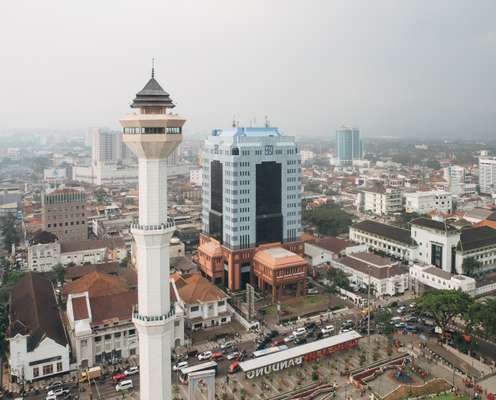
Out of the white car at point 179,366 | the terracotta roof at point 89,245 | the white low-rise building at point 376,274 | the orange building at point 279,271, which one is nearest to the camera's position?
the white car at point 179,366

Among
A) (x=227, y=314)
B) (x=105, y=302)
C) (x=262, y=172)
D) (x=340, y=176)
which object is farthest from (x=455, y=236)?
(x=340, y=176)

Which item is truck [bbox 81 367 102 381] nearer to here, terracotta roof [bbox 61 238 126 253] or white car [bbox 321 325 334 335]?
white car [bbox 321 325 334 335]

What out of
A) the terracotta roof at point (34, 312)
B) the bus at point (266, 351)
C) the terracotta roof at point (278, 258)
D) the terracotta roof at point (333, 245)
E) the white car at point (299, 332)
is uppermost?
the terracotta roof at point (278, 258)

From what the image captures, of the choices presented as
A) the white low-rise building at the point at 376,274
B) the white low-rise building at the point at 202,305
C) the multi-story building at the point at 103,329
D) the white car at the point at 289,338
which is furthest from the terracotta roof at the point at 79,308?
the white low-rise building at the point at 376,274

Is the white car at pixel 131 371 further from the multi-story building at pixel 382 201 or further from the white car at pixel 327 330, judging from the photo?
the multi-story building at pixel 382 201

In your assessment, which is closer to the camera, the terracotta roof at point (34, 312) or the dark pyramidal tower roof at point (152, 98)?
the dark pyramidal tower roof at point (152, 98)

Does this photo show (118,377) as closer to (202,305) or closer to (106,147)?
(202,305)
